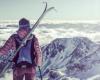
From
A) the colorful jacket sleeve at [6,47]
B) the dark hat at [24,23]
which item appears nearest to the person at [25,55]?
the dark hat at [24,23]

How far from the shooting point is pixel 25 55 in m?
13.7

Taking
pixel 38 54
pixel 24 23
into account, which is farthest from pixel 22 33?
pixel 38 54

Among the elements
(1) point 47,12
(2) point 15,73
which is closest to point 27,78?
(2) point 15,73

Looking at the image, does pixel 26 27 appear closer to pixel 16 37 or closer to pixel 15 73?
pixel 16 37

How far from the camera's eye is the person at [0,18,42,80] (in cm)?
1353

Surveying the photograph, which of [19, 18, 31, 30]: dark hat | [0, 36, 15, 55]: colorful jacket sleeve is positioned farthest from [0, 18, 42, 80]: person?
[0, 36, 15, 55]: colorful jacket sleeve

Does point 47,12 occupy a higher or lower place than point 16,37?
higher

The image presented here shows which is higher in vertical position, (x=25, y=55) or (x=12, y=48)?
(x=12, y=48)

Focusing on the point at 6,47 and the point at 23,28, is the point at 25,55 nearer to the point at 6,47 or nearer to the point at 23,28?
the point at 6,47

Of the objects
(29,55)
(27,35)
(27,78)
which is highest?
(27,35)

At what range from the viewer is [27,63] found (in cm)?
1378

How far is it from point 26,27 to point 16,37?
592mm

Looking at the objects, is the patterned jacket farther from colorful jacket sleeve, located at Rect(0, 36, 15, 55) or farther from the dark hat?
the dark hat

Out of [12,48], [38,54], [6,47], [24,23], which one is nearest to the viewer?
[6,47]
